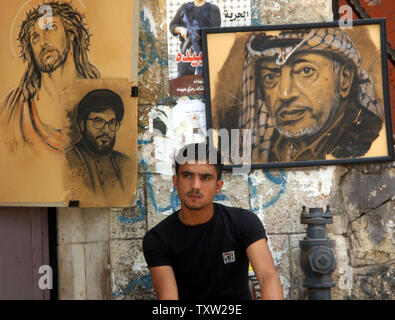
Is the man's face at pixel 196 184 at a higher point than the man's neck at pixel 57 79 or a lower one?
lower

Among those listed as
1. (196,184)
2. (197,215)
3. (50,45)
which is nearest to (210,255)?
(197,215)

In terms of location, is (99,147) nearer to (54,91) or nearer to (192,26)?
(54,91)

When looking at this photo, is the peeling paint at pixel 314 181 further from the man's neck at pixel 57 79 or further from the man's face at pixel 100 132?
the man's neck at pixel 57 79

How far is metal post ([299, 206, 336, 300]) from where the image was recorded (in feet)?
15.5

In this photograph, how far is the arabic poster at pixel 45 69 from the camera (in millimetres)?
5000

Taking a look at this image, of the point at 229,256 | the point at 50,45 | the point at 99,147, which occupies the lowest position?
the point at 229,256

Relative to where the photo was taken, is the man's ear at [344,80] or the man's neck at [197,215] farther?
the man's ear at [344,80]

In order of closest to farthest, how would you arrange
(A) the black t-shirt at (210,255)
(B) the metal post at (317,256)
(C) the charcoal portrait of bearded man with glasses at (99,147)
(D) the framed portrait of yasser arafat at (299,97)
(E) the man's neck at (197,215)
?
1. (A) the black t-shirt at (210,255)
2. (E) the man's neck at (197,215)
3. (B) the metal post at (317,256)
4. (C) the charcoal portrait of bearded man with glasses at (99,147)
5. (D) the framed portrait of yasser arafat at (299,97)

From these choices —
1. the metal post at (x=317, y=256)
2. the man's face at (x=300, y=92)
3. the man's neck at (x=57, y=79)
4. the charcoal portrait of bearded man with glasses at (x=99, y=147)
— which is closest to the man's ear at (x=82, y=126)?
the charcoal portrait of bearded man with glasses at (x=99, y=147)

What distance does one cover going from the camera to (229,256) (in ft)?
11.8

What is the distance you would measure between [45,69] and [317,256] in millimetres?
2540

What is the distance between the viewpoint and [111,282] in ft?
16.7

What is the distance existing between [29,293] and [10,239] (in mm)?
472

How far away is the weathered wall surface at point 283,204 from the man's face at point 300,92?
33 cm
